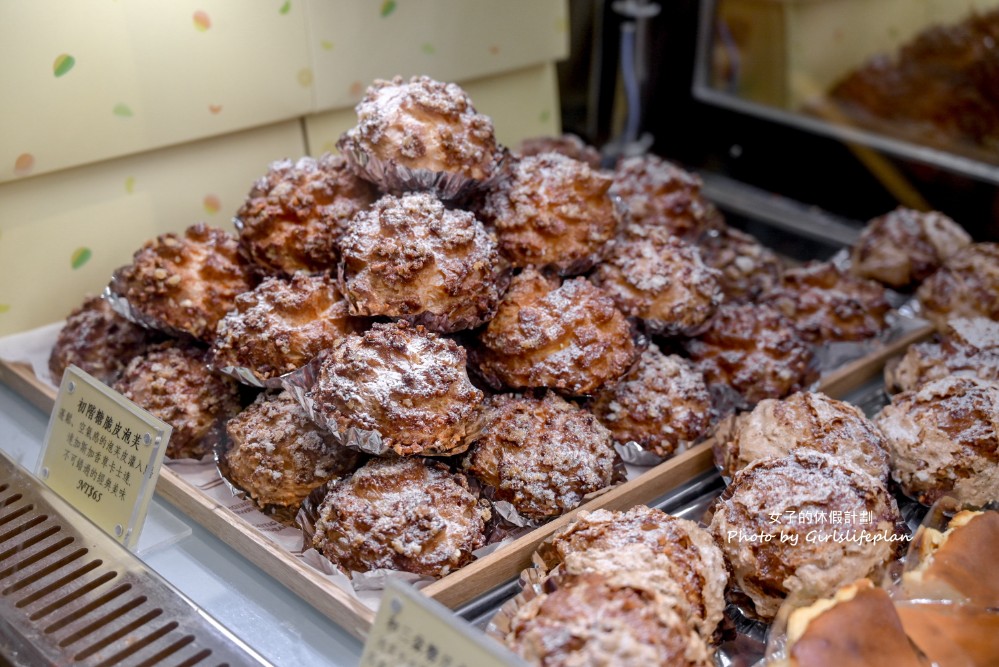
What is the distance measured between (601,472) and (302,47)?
1824 millimetres

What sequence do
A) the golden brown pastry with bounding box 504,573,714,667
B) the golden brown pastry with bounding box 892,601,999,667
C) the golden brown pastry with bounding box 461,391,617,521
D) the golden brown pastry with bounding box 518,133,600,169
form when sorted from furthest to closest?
the golden brown pastry with bounding box 518,133,600,169 → the golden brown pastry with bounding box 461,391,617,521 → the golden brown pastry with bounding box 892,601,999,667 → the golden brown pastry with bounding box 504,573,714,667

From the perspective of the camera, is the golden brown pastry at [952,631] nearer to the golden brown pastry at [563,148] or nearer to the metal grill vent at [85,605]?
the metal grill vent at [85,605]

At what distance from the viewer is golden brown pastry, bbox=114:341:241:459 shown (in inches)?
104

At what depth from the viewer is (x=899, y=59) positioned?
4.37m

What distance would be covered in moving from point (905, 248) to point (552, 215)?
1614 millimetres

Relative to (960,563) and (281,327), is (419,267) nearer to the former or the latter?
(281,327)

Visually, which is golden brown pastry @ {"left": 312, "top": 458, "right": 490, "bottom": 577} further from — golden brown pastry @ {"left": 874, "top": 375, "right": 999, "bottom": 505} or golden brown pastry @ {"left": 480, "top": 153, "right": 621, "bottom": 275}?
golden brown pastry @ {"left": 874, "top": 375, "right": 999, "bottom": 505}

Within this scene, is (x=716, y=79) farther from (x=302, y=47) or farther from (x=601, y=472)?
(x=601, y=472)

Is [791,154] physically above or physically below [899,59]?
below

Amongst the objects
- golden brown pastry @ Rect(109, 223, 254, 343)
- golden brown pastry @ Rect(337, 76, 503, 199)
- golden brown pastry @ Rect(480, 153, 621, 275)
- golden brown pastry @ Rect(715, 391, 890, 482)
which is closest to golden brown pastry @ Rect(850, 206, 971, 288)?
golden brown pastry @ Rect(715, 391, 890, 482)

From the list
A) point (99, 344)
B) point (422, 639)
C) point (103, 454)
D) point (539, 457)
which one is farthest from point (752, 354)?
point (99, 344)

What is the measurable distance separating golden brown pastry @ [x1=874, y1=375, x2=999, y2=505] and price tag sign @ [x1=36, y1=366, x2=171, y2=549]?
6.04 ft

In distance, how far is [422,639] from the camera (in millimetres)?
1676

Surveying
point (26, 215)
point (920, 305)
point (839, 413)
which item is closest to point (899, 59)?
point (920, 305)
